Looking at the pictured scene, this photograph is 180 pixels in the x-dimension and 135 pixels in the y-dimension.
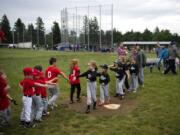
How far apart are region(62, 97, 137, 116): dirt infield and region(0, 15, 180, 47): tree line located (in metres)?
49.1

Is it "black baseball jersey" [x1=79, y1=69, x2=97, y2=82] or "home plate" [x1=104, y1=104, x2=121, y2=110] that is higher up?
"black baseball jersey" [x1=79, y1=69, x2=97, y2=82]

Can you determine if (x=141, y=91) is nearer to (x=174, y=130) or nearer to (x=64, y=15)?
(x=174, y=130)

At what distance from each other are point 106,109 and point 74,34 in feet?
170

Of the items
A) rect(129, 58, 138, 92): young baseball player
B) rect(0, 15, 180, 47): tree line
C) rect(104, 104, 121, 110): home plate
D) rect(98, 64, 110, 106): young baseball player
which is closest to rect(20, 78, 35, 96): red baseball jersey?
rect(104, 104, 121, 110): home plate

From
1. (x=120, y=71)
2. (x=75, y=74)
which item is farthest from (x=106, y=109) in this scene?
(x=120, y=71)

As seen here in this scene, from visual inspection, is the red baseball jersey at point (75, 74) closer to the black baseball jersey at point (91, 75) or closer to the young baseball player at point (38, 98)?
the black baseball jersey at point (91, 75)

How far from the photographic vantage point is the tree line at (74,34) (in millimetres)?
62969

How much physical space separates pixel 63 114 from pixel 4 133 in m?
2.54

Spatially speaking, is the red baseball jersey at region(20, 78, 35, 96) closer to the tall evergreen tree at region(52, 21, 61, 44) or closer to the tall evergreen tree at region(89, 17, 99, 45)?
the tall evergreen tree at region(89, 17, 99, 45)

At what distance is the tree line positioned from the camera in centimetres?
6297

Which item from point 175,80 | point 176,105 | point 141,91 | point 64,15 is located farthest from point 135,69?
point 64,15

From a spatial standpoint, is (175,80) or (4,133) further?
(175,80)

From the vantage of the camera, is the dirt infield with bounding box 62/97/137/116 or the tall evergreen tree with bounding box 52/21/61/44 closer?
the dirt infield with bounding box 62/97/137/116

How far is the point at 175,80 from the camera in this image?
1886 centimetres
